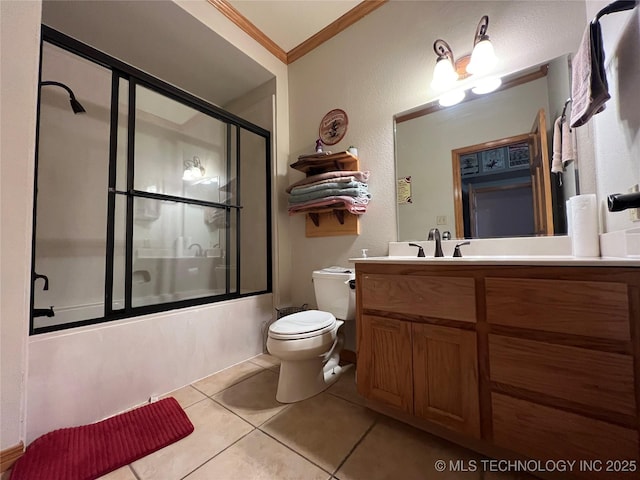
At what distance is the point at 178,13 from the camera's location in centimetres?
176

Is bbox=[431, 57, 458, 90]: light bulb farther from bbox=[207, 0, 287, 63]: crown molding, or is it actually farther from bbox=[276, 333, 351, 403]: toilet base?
bbox=[276, 333, 351, 403]: toilet base

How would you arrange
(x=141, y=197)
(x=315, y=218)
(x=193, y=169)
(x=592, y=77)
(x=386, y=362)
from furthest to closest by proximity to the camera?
(x=193, y=169) < (x=315, y=218) < (x=141, y=197) < (x=386, y=362) < (x=592, y=77)

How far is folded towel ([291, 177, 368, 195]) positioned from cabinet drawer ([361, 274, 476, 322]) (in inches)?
29.9

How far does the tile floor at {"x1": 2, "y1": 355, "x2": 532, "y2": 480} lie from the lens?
955 millimetres

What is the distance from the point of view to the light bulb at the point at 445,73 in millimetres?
1528

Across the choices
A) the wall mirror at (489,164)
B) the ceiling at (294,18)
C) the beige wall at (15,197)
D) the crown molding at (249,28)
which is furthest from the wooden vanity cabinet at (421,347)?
the crown molding at (249,28)

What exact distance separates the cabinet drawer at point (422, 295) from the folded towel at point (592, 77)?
772mm

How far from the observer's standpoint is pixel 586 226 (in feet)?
3.39

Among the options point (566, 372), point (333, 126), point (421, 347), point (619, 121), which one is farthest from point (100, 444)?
point (619, 121)

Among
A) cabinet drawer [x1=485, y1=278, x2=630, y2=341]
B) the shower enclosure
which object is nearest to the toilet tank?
the shower enclosure

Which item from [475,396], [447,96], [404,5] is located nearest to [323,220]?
[447,96]

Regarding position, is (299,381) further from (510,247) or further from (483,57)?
(483,57)

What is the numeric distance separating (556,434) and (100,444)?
1.72 meters

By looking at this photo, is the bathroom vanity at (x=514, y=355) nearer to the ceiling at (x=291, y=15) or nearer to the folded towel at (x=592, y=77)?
the folded towel at (x=592, y=77)
